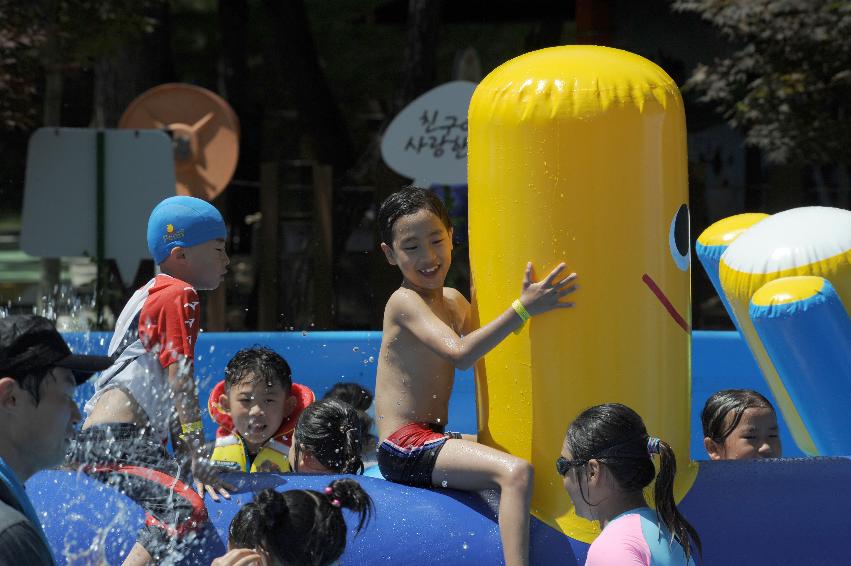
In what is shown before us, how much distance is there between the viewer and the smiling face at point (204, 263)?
406 cm

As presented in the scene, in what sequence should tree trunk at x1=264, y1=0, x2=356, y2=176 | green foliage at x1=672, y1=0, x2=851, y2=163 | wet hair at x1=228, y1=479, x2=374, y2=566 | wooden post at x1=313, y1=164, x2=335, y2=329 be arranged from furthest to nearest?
tree trunk at x1=264, y1=0, x2=356, y2=176, wooden post at x1=313, y1=164, x2=335, y2=329, green foliage at x1=672, y1=0, x2=851, y2=163, wet hair at x1=228, y1=479, x2=374, y2=566

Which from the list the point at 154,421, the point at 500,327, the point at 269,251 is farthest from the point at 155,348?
the point at 269,251

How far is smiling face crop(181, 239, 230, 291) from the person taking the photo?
4.06 meters

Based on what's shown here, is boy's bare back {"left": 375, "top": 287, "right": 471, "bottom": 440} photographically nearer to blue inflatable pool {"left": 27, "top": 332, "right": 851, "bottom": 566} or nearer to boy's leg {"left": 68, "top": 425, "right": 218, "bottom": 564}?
blue inflatable pool {"left": 27, "top": 332, "right": 851, "bottom": 566}

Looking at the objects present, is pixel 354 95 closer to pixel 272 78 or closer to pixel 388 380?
pixel 272 78

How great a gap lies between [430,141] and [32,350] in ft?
20.6

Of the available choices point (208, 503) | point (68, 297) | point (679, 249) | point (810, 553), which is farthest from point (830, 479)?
point (68, 297)

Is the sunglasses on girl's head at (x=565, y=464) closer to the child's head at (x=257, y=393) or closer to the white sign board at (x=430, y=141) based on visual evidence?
the child's head at (x=257, y=393)

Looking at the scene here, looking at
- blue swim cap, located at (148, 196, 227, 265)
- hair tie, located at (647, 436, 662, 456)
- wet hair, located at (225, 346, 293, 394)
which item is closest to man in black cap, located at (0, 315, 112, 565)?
hair tie, located at (647, 436, 662, 456)

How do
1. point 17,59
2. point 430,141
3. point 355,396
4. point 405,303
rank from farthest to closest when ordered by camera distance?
point 17,59 < point 430,141 < point 355,396 < point 405,303

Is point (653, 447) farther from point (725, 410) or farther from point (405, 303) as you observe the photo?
point (725, 410)

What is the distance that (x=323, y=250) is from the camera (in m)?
9.00

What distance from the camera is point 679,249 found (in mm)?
3729

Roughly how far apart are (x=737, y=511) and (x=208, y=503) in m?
1.45
